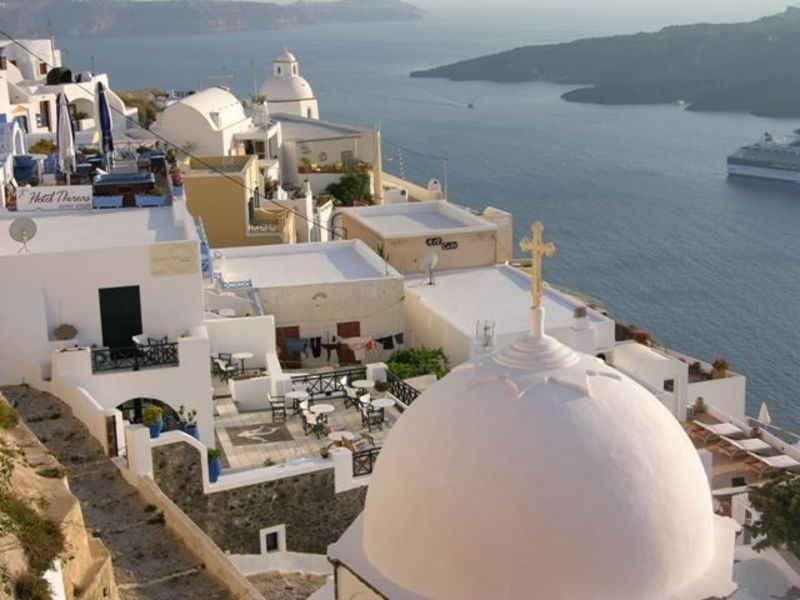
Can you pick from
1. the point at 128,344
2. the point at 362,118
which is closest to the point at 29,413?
the point at 128,344

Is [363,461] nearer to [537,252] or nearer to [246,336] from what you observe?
[246,336]

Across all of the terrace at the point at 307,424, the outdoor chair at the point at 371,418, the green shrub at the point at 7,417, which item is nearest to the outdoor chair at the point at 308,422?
the terrace at the point at 307,424

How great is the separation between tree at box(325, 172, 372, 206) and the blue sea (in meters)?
13.8

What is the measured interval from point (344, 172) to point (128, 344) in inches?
936

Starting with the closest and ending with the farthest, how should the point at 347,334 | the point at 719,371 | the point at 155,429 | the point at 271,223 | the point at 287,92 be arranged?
the point at 155,429
the point at 347,334
the point at 719,371
the point at 271,223
the point at 287,92

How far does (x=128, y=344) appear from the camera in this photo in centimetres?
1655

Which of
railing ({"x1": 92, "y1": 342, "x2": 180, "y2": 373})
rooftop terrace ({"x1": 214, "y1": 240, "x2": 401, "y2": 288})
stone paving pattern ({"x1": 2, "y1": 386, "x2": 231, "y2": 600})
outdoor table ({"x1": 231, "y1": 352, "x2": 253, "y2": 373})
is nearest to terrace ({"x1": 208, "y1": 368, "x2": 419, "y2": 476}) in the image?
outdoor table ({"x1": 231, "y1": 352, "x2": 253, "y2": 373})

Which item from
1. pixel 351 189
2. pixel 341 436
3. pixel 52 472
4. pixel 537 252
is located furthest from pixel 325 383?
pixel 351 189

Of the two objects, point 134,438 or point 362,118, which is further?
point 362,118

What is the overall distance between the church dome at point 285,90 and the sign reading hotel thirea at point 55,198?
109ft

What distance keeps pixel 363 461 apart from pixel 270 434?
73.1 inches

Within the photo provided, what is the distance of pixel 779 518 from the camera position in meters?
18.0

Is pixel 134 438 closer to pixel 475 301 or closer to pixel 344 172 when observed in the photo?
pixel 475 301

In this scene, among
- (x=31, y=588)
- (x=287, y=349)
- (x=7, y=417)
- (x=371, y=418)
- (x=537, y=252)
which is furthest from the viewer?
(x=287, y=349)
